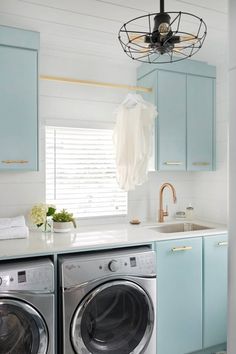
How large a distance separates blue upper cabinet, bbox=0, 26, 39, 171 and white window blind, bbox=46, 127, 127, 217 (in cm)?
42

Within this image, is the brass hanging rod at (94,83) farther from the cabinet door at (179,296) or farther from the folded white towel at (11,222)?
the cabinet door at (179,296)

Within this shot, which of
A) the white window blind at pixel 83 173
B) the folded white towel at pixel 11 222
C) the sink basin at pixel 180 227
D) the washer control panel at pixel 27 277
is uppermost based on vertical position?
the white window blind at pixel 83 173

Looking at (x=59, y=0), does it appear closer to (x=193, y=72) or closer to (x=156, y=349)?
(x=193, y=72)

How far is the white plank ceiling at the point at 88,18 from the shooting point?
6.68ft

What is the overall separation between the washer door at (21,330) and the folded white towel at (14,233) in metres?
0.55

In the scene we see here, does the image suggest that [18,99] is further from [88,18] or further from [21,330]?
[21,330]

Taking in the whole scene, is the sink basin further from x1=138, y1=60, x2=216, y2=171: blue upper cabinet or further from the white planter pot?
the white planter pot

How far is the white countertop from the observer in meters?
1.99

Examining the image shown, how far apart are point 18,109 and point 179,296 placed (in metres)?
1.82

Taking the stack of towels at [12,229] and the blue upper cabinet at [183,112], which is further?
the blue upper cabinet at [183,112]

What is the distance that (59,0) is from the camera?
1.98 metres

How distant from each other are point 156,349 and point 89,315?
62 cm

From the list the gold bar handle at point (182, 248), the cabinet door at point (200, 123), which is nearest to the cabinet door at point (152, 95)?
the cabinet door at point (200, 123)

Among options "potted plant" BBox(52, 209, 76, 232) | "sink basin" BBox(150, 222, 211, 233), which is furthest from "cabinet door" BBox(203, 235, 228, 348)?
"potted plant" BBox(52, 209, 76, 232)
